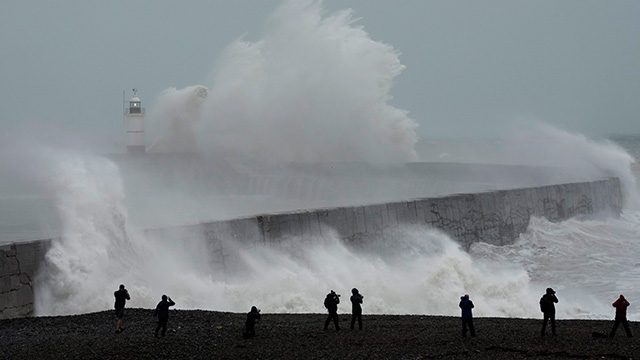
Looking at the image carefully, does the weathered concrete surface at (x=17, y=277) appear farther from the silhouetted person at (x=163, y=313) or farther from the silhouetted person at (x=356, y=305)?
the silhouetted person at (x=356, y=305)

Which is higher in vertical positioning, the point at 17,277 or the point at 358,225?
the point at 358,225

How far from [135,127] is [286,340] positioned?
2899 centimetres

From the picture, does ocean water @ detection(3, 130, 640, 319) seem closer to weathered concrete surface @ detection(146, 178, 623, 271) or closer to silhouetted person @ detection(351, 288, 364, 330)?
weathered concrete surface @ detection(146, 178, 623, 271)

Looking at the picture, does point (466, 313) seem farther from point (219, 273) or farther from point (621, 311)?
point (219, 273)

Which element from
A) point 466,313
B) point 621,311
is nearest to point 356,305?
point 466,313

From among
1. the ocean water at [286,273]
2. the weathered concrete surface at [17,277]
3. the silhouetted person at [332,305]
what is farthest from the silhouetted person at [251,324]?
the weathered concrete surface at [17,277]

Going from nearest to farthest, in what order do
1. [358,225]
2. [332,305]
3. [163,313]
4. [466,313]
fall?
[163,313]
[466,313]
[332,305]
[358,225]

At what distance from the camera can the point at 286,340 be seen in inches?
291

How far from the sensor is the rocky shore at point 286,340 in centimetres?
681

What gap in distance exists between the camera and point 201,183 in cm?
3002

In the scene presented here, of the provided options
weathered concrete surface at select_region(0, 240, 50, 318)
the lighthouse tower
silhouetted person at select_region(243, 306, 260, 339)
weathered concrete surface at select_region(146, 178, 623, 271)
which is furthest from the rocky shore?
the lighthouse tower

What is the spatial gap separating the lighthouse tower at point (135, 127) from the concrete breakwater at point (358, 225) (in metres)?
21.0

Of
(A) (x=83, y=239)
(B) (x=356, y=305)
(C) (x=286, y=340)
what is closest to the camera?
(C) (x=286, y=340)

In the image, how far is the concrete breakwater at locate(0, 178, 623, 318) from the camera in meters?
8.66
